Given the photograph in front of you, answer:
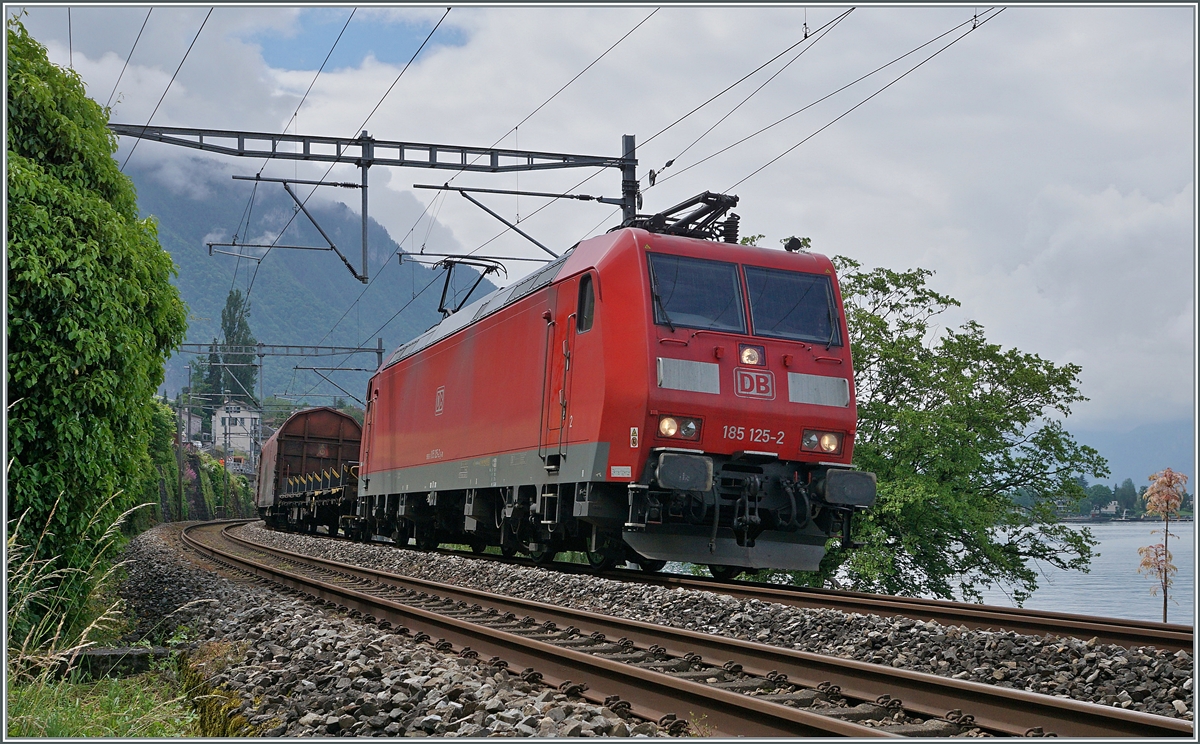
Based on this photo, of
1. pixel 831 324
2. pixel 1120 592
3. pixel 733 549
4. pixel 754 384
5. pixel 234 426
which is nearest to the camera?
pixel 754 384

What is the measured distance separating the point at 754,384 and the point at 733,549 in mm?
1825

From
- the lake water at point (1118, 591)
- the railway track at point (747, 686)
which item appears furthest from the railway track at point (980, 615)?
the lake water at point (1118, 591)

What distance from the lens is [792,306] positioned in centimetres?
1173

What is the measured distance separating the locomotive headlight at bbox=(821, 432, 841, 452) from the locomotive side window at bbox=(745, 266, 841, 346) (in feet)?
3.49

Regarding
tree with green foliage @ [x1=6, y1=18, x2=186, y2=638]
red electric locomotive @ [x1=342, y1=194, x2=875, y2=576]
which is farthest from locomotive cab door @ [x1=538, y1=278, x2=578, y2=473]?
tree with green foliage @ [x1=6, y1=18, x2=186, y2=638]

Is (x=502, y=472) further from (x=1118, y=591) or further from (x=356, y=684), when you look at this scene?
(x=1118, y=591)

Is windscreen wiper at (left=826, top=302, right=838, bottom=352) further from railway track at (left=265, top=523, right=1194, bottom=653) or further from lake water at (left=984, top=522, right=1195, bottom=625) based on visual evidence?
lake water at (left=984, top=522, right=1195, bottom=625)

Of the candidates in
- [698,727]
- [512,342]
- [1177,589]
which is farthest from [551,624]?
[1177,589]

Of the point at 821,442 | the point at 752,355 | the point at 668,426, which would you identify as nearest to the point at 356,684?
the point at 668,426

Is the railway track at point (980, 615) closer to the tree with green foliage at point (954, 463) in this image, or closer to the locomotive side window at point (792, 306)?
the locomotive side window at point (792, 306)

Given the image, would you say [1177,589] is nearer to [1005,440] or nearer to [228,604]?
[1005,440]

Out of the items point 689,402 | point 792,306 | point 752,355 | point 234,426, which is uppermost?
point 234,426

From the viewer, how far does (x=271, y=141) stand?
16797 mm

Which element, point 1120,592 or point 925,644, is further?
point 1120,592
